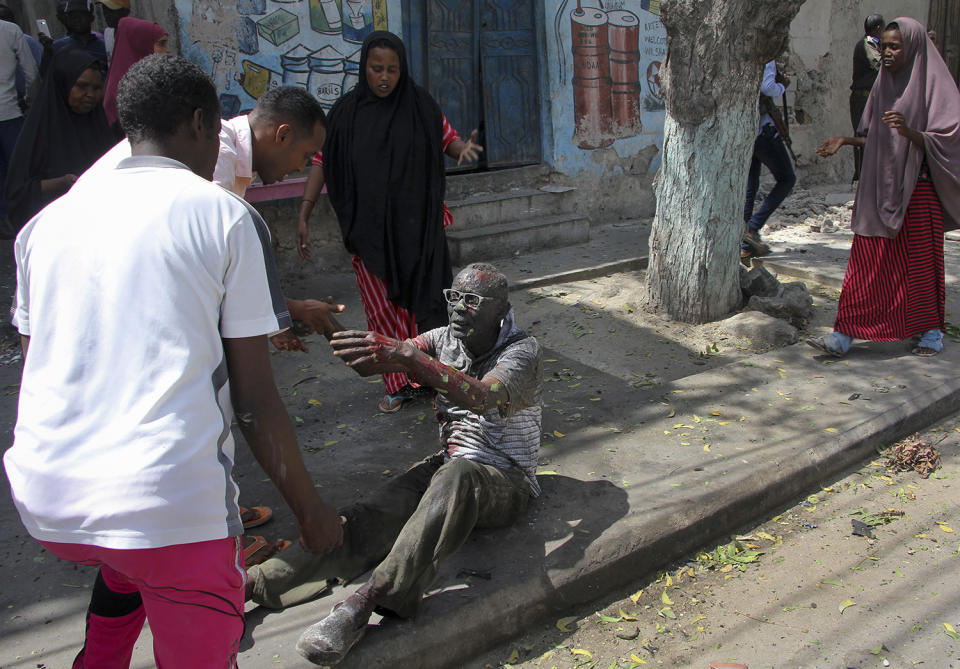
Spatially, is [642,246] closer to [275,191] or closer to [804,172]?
[275,191]

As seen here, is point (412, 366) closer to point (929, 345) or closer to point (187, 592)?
point (187, 592)

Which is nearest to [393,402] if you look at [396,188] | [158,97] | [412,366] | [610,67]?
[396,188]

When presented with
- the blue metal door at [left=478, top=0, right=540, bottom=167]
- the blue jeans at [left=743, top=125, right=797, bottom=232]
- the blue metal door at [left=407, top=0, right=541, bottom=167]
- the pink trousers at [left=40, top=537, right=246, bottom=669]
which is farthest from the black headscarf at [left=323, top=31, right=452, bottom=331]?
the blue metal door at [left=478, top=0, right=540, bottom=167]

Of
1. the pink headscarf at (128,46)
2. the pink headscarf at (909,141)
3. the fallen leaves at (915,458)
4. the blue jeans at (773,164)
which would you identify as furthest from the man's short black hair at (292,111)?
the blue jeans at (773,164)

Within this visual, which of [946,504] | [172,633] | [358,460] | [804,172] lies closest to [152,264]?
[172,633]

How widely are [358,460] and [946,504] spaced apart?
106 inches

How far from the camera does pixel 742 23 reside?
5062 mm

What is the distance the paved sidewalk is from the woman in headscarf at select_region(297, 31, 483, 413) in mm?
675

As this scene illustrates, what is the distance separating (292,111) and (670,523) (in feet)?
6.86

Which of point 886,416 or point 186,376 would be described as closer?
point 186,376

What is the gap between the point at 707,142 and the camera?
531 cm

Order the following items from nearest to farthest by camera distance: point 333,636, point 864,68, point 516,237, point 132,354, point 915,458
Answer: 1. point 132,354
2. point 333,636
3. point 915,458
4. point 516,237
5. point 864,68

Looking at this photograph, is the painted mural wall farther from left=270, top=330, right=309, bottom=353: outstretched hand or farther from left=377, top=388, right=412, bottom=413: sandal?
left=270, top=330, right=309, bottom=353: outstretched hand

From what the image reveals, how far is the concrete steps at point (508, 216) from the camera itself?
736cm
